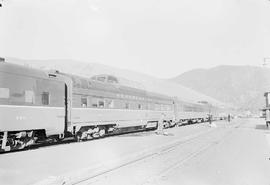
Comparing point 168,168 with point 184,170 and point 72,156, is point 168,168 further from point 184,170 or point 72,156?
point 72,156

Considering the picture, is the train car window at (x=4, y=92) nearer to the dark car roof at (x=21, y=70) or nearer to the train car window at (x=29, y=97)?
the dark car roof at (x=21, y=70)

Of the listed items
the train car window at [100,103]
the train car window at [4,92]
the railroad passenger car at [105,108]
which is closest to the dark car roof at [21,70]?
the train car window at [4,92]

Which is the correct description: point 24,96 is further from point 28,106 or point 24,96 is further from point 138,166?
point 138,166

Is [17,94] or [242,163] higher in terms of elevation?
[17,94]

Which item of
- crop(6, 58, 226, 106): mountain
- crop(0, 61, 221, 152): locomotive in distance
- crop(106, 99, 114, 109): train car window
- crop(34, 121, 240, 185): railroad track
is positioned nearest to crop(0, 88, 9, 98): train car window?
crop(0, 61, 221, 152): locomotive in distance

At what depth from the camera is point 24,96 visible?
1347cm

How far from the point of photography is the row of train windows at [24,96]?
12.4 m

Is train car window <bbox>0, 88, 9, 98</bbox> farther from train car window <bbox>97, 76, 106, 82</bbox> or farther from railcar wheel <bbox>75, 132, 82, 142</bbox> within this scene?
train car window <bbox>97, 76, 106, 82</bbox>

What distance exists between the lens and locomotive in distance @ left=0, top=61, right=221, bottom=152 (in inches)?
500

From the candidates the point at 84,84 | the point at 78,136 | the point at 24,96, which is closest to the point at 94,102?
the point at 84,84

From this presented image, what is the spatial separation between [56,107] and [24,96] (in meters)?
2.36

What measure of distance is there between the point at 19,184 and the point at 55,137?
29.3ft

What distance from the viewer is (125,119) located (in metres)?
23.7

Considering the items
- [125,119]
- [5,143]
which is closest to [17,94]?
[5,143]
